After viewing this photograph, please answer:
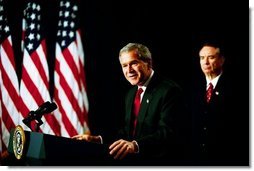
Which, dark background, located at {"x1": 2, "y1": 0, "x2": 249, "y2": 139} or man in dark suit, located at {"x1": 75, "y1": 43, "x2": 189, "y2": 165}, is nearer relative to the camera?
man in dark suit, located at {"x1": 75, "y1": 43, "x2": 189, "y2": 165}

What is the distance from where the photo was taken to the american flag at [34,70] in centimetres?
265

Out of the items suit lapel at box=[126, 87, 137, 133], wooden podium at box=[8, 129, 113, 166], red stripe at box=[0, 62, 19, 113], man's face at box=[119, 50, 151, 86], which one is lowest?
wooden podium at box=[8, 129, 113, 166]

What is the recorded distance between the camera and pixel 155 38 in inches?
99.8

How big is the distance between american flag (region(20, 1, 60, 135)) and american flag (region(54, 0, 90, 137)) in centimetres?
8

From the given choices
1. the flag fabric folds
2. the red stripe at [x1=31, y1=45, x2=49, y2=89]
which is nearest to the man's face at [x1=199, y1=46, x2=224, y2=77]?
the flag fabric folds

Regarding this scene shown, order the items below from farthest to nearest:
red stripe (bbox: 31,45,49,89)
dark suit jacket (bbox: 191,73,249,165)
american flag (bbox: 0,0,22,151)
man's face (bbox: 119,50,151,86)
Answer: red stripe (bbox: 31,45,49,89), american flag (bbox: 0,0,22,151), dark suit jacket (bbox: 191,73,249,165), man's face (bbox: 119,50,151,86)

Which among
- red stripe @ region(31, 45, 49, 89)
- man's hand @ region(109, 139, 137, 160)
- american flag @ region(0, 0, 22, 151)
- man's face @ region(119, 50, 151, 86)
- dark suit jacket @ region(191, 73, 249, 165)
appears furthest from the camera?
red stripe @ region(31, 45, 49, 89)

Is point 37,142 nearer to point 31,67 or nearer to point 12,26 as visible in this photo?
point 31,67

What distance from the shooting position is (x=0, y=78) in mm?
2656

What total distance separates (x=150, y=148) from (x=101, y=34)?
2.99ft

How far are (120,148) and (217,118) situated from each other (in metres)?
0.81

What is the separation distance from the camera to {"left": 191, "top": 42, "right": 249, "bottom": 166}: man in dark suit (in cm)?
245

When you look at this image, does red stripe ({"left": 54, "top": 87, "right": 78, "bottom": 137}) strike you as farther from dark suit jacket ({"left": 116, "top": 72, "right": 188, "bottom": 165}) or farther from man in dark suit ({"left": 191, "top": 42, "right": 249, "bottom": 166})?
man in dark suit ({"left": 191, "top": 42, "right": 249, "bottom": 166})

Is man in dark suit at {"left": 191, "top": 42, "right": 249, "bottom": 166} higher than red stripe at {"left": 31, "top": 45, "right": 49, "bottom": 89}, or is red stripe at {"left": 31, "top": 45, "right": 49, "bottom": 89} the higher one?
red stripe at {"left": 31, "top": 45, "right": 49, "bottom": 89}
